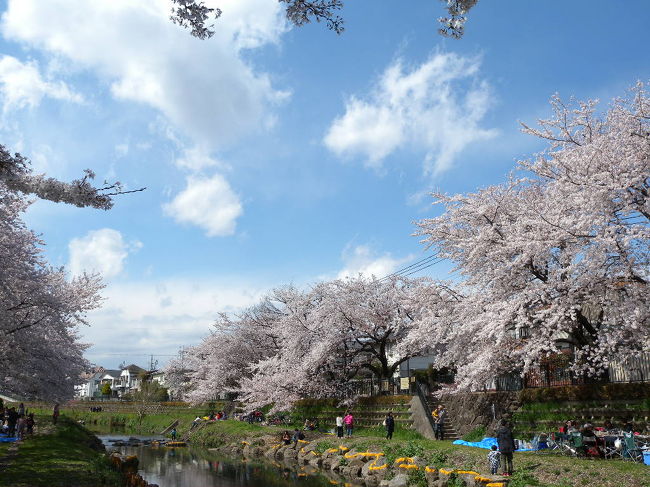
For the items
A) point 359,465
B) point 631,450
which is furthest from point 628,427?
point 359,465

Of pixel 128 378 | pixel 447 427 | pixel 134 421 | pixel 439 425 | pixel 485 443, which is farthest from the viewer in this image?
pixel 128 378

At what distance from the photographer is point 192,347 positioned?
57.0 metres

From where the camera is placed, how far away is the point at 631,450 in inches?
606

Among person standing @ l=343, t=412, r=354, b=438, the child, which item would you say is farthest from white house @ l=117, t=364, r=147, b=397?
the child

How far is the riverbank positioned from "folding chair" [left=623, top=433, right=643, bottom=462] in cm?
58

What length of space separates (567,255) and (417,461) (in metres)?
9.43

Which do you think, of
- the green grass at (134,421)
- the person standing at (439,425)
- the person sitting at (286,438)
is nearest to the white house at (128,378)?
the green grass at (134,421)

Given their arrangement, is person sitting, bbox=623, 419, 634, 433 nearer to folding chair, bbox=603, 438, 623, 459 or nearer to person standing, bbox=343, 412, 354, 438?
folding chair, bbox=603, 438, 623, 459

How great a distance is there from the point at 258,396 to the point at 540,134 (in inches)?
1018

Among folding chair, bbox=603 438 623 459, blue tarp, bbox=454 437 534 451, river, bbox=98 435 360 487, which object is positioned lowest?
river, bbox=98 435 360 487

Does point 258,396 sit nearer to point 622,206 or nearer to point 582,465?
point 582,465

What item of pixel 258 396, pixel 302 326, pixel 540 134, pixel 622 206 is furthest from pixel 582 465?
pixel 258 396

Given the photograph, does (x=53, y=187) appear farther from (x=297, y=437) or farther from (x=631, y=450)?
(x=297, y=437)

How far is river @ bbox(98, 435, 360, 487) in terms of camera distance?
2252 centimetres
